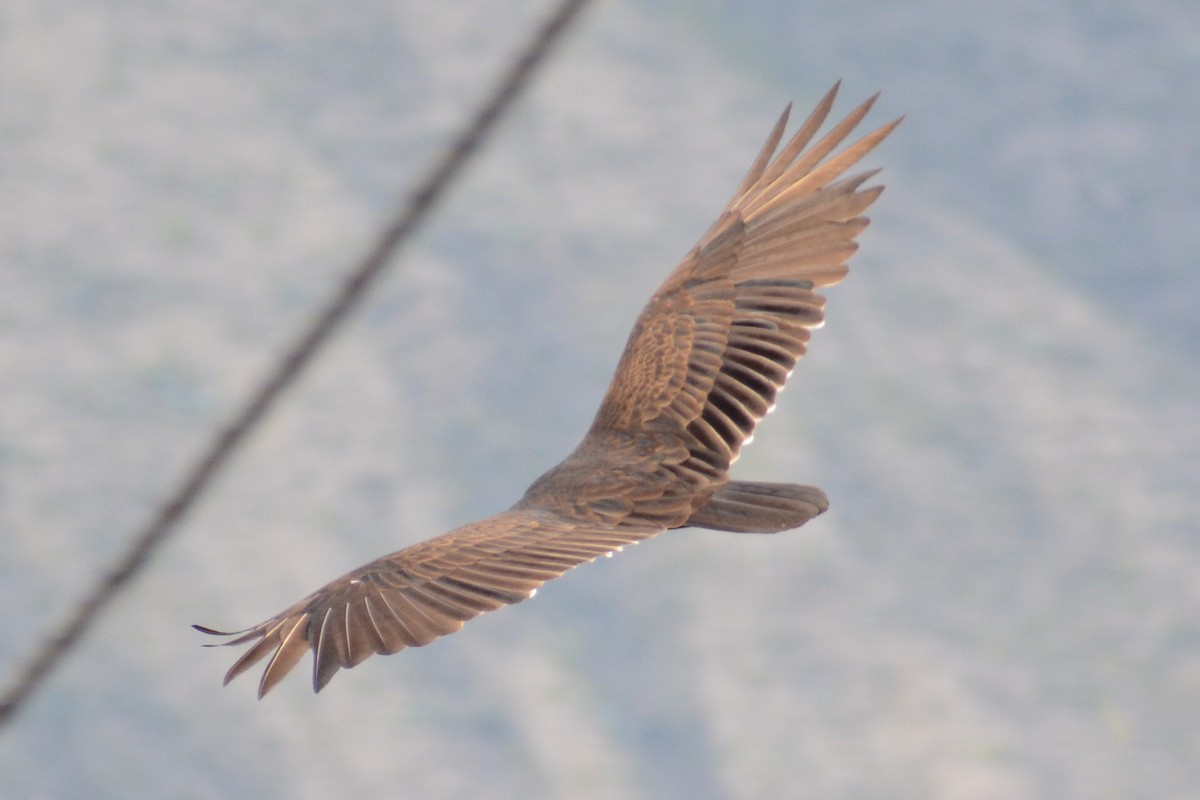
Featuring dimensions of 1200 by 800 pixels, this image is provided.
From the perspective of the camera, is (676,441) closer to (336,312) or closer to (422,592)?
(422,592)

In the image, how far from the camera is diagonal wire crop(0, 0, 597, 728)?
4.47 ft

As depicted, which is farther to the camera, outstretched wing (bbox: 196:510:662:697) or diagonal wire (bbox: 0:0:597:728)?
outstretched wing (bbox: 196:510:662:697)

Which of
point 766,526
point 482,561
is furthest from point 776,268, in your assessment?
point 482,561

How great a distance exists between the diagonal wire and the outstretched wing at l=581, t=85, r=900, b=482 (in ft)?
11.0

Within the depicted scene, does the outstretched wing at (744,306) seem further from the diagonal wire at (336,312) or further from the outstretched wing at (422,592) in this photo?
the diagonal wire at (336,312)

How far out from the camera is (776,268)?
526cm

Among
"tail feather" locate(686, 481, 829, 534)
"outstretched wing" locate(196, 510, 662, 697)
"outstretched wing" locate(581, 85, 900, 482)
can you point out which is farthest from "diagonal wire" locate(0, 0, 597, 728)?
"outstretched wing" locate(581, 85, 900, 482)

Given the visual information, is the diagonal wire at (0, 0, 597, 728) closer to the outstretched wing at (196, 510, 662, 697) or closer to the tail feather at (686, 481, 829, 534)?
the outstretched wing at (196, 510, 662, 697)

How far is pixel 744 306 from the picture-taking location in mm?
5258

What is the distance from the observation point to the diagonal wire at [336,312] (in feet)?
4.47

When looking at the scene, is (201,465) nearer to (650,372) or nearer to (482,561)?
(482,561)

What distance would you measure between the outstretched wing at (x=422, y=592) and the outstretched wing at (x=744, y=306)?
64 cm

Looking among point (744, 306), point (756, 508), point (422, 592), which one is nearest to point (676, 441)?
point (756, 508)

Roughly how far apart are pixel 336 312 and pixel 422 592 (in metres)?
2.77
